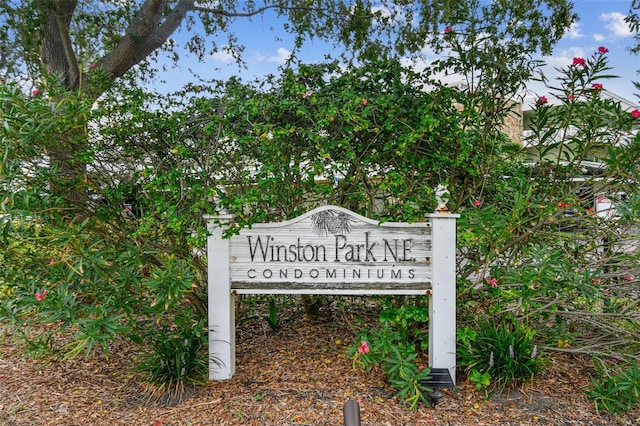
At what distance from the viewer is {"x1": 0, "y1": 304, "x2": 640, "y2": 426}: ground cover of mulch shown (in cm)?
296

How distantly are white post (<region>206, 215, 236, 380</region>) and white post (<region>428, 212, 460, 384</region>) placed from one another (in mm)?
1521

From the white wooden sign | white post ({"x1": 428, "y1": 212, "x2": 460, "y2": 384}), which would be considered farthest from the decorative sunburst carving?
white post ({"x1": 428, "y1": 212, "x2": 460, "y2": 384})

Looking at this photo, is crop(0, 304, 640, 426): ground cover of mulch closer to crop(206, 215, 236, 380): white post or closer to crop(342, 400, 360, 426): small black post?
crop(206, 215, 236, 380): white post

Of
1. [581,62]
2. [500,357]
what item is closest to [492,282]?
[500,357]

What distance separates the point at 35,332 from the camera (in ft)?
15.2

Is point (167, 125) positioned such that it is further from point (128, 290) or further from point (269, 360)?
point (269, 360)

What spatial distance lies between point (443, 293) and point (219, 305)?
5.51 ft

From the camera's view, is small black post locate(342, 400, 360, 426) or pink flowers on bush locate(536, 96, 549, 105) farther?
pink flowers on bush locate(536, 96, 549, 105)

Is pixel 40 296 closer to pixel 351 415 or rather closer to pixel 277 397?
pixel 277 397

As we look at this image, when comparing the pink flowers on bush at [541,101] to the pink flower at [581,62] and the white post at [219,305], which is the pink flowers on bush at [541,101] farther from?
the white post at [219,305]

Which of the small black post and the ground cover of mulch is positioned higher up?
the small black post

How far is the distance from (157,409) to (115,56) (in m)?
4.61

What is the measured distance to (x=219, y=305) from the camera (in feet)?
11.1

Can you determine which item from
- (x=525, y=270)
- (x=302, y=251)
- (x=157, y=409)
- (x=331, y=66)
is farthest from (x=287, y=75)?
(x=157, y=409)
